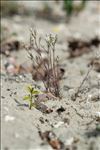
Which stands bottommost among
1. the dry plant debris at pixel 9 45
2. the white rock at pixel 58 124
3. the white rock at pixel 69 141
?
the white rock at pixel 69 141

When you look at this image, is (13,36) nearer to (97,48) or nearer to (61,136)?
(97,48)

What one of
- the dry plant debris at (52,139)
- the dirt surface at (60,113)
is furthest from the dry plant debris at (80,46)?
the dry plant debris at (52,139)

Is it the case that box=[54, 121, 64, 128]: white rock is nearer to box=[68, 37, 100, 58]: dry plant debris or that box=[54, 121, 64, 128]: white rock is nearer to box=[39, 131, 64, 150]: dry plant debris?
box=[39, 131, 64, 150]: dry plant debris

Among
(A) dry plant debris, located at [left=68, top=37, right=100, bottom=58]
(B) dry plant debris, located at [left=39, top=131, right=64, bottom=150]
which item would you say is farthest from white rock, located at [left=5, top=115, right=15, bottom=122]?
(A) dry plant debris, located at [left=68, top=37, right=100, bottom=58]

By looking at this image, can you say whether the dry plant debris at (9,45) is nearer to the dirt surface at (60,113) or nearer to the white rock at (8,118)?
the dirt surface at (60,113)

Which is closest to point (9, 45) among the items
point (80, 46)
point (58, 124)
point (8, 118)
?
point (80, 46)

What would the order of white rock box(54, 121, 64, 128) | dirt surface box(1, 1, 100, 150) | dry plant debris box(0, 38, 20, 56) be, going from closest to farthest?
dirt surface box(1, 1, 100, 150) → white rock box(54, 121, 64, 128) → dry plant debris box(0, 38, 20, 56)

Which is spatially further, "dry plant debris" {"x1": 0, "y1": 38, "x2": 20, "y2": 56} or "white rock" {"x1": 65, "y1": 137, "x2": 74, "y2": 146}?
"dry plant debris" {"x1": 0, "y1": 38, "x2": 20, "y2": 56}

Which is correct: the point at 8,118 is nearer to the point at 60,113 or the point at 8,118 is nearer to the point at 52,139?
the point at 52,139

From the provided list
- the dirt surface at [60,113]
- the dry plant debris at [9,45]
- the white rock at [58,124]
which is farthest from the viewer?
the dry plant debris at [9,45]

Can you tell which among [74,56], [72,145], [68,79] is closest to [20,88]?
[68,79]

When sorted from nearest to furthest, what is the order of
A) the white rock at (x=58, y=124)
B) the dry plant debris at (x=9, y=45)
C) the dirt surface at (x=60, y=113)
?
the dirt surface at (x=60, y=113) → the white rock at (x=58, y=124) → the dry plant debris at (x=9, y=45)
